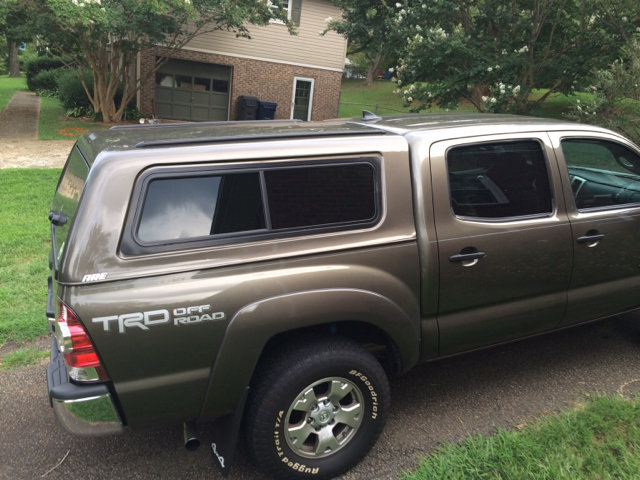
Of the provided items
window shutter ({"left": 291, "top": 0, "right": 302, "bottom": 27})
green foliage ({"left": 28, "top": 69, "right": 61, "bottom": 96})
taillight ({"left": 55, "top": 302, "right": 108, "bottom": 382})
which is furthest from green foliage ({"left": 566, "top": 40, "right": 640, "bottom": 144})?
green foliage ({"left": 28, "top": 69, "right": 61, "bottom": 96})

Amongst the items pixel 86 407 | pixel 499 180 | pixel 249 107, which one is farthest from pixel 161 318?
pixel 249 107

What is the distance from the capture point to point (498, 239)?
307 cm

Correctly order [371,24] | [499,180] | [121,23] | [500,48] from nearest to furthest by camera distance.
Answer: [499,180] < [500,48] < [121,23] < [371,24]

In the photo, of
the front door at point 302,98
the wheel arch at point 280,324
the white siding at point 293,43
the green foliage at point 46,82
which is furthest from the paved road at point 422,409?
the green foliage at point 46,82

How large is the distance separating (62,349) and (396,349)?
167 cm

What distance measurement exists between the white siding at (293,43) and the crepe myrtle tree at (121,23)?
2.24ft

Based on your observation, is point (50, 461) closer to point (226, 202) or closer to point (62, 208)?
point (62, 208)

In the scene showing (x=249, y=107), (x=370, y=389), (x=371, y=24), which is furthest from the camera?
(x=249, y=107)

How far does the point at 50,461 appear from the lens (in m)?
2.98

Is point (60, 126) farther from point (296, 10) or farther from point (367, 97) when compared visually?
point (367, 97)

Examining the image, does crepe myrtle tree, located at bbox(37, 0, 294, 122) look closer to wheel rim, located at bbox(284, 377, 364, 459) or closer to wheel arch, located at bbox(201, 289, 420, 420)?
wheel arch, located at bbox(201, 289, 420, 420)

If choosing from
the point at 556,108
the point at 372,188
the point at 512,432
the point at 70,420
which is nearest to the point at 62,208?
the point at 70,420

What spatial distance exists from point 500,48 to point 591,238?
9776mm

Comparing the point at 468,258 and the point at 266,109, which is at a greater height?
the point at 468,258
